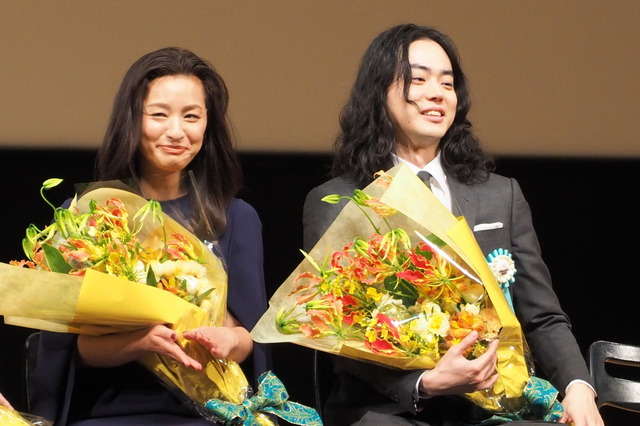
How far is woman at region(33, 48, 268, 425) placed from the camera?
2.42 metres

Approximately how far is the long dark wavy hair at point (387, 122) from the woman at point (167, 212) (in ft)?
0.99

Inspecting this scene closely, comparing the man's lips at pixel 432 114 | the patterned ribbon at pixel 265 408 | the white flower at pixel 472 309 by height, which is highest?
the man's lips at pixel 432 114

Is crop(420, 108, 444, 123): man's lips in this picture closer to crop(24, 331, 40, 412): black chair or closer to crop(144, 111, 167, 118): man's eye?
crop(144, 111, 167, 118): man's eye

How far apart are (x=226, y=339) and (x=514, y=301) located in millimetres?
734

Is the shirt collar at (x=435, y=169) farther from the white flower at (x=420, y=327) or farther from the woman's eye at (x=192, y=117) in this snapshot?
the white flower at (x=420, y=327)

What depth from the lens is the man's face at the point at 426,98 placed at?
8.95 ft

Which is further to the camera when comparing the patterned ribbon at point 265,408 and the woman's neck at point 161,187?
the woman's neck at point 161,187

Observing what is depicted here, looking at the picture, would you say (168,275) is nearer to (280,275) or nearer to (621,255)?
(280,275)

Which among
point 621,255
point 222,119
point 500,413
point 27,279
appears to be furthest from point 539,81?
point 27,279

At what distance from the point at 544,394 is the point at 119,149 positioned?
3.52 ft

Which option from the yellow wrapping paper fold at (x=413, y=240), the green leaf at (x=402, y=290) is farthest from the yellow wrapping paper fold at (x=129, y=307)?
the green leaf at (x=402, y=290)

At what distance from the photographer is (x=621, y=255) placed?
4.05 meters

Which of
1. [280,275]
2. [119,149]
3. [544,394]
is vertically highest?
[119,149]

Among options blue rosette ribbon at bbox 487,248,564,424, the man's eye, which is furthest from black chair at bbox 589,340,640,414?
the man's eye
